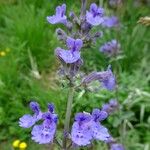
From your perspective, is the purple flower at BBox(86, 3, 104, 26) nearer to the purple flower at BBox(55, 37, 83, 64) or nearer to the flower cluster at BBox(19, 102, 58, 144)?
the purple flower at BBox(55, 37, 83, 64)

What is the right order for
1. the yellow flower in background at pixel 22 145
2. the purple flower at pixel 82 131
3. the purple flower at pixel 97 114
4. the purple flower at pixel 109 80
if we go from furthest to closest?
1. the yellow flower in background at pixel 22 145
2. the purple flower at pixel 109 80
3. the purple flower at pixel 97 114
4. the purple flower at pixel 82 131

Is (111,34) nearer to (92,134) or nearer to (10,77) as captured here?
(10,77)

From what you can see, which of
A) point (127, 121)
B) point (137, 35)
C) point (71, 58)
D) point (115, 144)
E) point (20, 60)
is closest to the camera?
point (71, 58)

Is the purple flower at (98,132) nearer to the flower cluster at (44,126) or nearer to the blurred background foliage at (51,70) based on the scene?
the flower cluster at (44,126)

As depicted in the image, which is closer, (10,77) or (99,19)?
(99,19)

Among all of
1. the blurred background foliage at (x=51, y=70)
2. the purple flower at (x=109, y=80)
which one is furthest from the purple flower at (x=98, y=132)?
the blurred background foliage at (x=51, y=70)

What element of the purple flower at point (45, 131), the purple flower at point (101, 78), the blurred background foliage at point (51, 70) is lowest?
the purple flower at point (45, 131)

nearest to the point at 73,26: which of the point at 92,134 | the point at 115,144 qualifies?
the point at 92,134

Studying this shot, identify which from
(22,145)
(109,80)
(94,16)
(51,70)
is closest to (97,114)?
(109,80)
